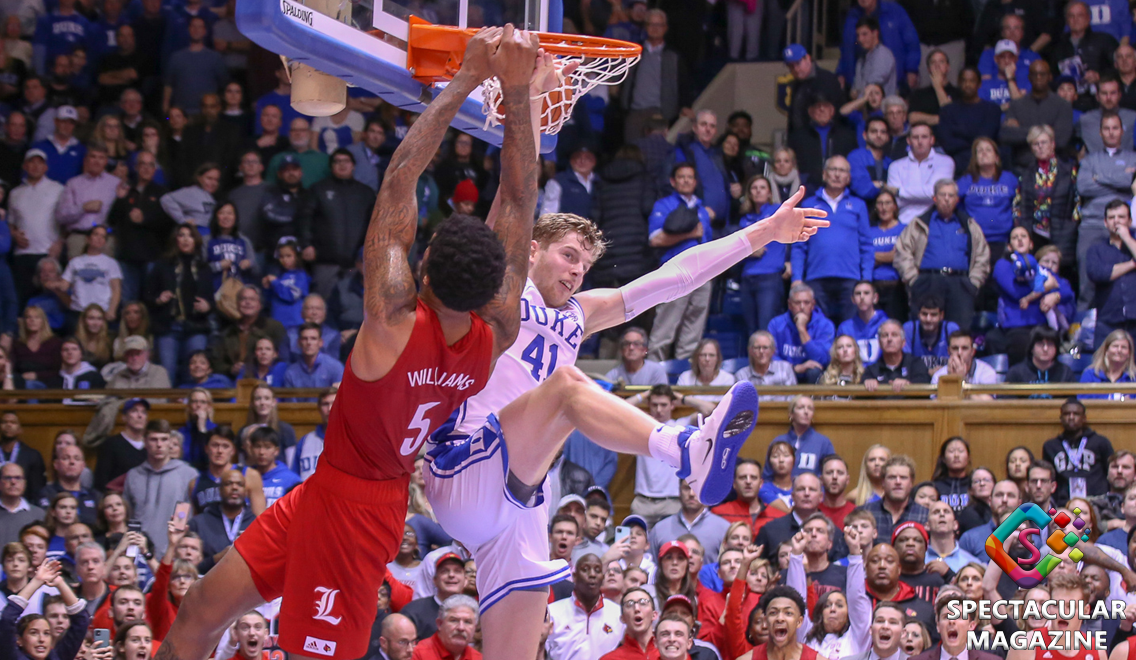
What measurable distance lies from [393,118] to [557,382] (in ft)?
32.1

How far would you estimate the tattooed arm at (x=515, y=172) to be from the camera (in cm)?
520

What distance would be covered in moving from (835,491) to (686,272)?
182 inches

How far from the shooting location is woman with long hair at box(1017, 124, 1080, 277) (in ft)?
41.7

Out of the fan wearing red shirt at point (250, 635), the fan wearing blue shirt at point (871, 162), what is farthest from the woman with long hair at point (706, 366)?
the fan wearing red shirt at point (250, 635)

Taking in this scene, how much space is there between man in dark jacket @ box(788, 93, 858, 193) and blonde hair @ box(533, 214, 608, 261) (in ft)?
26.4

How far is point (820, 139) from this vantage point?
13.9 m

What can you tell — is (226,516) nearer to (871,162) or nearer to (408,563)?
(408,563)

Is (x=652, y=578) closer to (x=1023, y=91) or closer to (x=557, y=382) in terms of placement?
(x=557, y=382)

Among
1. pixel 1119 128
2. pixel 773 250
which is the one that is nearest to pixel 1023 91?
pixel 1119 128

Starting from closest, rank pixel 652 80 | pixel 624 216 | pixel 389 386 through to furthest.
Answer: pixel 389 386 < pixel 624 216 < pixel 652 80

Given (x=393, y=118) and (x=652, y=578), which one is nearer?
(x=652, y=578)

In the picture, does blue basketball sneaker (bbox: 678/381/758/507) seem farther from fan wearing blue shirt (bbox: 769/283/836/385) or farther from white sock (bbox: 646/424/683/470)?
fan wearing blue shirt (bbox: 769/283/836/385)

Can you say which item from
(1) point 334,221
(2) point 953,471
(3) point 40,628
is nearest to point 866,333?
(2) point 953,471

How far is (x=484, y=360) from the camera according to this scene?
5168mm
